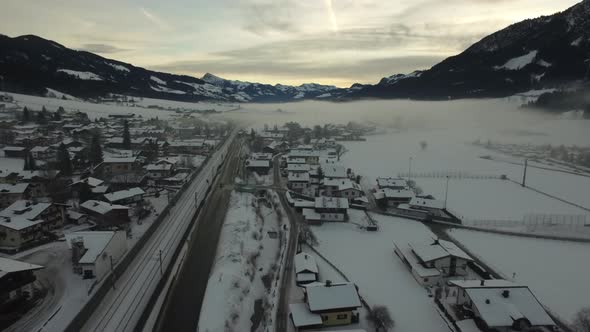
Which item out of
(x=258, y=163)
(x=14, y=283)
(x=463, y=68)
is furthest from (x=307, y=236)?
(x=463, y=68)

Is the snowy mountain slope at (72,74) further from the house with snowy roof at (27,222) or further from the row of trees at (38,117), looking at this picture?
the house with snowy roof at (27,222)

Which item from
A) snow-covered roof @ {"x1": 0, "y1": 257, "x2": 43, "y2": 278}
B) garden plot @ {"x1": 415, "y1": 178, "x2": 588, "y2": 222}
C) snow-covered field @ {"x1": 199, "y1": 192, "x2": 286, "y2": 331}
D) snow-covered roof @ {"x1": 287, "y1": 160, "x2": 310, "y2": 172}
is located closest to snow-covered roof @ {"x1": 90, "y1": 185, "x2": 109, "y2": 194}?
snow-covered field @ {"x1": 199, "y1": 192, "x2": 286, "y2": 331}

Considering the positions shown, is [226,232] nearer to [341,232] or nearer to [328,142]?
[341,232]

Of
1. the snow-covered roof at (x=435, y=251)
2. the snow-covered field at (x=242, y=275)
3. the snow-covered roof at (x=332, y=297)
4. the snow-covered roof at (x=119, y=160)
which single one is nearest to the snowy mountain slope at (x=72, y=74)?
the snow-covered roof at (x=119, y=160)

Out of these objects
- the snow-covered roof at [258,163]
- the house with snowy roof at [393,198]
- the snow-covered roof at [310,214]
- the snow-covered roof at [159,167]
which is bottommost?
the snow-covered roof at [310,214]

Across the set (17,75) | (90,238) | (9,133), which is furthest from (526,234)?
(17,75)
